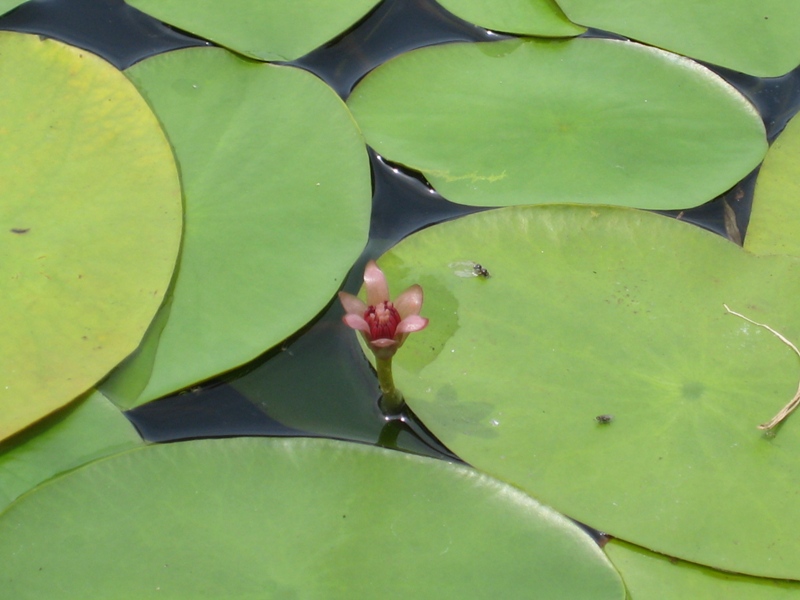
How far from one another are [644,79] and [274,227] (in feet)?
3.46

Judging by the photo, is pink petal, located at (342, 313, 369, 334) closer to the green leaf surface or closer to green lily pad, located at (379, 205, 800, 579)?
green lily pad, located at (379, 205, 800, 579)

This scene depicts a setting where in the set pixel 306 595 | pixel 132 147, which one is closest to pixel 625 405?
pixel 306 595

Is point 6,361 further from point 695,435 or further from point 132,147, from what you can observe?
point 695,435

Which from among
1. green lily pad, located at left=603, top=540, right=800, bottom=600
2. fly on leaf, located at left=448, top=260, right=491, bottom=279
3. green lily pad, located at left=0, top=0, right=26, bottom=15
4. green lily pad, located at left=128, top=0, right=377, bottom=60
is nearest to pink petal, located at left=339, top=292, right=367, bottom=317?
fly on leaf, located at left=448, top=260, right=491, bottom=279

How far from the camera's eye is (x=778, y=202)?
1742 mm

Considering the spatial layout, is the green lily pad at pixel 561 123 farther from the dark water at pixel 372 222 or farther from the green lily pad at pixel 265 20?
the green lily pad at pixel 265 20

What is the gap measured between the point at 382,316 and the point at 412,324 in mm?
56

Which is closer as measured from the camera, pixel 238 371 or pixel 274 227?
pixel 238 371

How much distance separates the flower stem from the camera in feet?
4.43

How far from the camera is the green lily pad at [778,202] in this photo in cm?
169

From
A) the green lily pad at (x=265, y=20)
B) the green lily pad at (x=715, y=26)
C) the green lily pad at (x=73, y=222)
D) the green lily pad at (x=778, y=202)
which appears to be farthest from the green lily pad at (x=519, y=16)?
the green lily pad at (x=73, y=222)

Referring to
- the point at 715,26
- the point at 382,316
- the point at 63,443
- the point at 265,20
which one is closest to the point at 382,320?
the point at 382,316

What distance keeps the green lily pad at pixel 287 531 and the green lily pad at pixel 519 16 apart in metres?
1.22

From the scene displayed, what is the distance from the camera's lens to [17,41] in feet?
5.87
